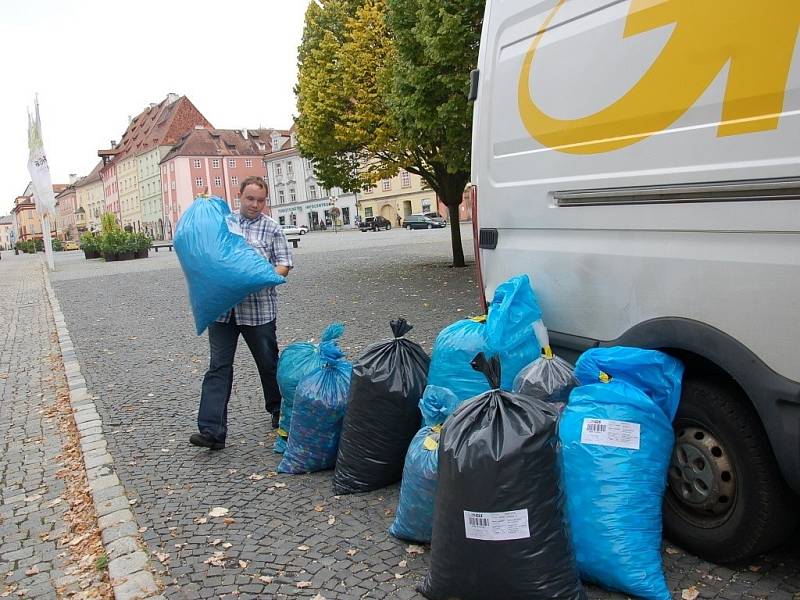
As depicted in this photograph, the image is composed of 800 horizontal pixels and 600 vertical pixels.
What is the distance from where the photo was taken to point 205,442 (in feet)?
16.0

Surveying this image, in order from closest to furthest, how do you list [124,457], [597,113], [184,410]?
[597,113]
[124,457]
[184,410]

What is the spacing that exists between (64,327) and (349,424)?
31.7ft

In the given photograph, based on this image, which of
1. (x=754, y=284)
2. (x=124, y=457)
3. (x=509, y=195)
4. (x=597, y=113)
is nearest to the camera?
(x=754, y=284)

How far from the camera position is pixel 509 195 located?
12.1ft

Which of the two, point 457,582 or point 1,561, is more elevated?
point 457,582

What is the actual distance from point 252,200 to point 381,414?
184cm

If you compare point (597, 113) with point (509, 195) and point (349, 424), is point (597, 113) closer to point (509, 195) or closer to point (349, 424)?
point (509, 195)

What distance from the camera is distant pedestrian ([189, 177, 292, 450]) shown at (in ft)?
15.6

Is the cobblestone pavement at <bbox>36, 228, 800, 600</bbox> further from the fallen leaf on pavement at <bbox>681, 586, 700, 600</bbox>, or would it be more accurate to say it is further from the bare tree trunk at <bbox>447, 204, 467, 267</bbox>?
the bare tree trunk at <bbox>447, 204, 467, 267</bbox>

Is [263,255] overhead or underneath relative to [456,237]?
overhead

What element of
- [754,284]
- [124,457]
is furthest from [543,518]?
[124,457]

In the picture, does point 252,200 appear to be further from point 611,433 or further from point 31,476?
point 611,433

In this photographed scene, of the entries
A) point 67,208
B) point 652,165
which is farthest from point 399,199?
point 67,208

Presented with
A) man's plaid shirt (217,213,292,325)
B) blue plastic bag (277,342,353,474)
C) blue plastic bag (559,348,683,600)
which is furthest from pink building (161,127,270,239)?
blue plastic bag (559,348,683,600)
